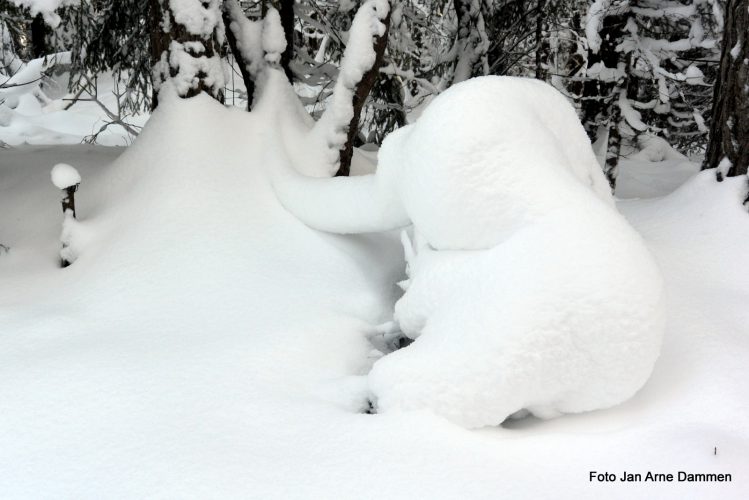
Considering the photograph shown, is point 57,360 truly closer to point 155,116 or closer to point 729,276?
point 155,116

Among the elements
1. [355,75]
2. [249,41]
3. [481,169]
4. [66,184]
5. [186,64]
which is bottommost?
[66,184]

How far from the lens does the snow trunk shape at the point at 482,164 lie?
327 centimetres

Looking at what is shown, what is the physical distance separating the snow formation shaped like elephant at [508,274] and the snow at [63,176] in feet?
6.82

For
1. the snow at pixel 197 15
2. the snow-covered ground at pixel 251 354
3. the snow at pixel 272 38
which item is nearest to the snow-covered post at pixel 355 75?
the snow-covered ground at pixel 251 354

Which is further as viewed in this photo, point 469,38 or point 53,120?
point 53,120

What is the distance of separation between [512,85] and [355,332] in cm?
168

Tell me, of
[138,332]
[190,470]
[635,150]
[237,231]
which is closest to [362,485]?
[190,470]

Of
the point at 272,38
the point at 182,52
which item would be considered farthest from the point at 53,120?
the point at 182,52

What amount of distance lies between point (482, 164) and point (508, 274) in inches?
24.3

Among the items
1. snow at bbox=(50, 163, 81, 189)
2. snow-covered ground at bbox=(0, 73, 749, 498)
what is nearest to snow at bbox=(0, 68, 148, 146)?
snow-covered ground at bbox=(0, 73, 749, 498)

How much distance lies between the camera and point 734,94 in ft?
14.7

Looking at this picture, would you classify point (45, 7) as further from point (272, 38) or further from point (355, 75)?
point (355, 75)

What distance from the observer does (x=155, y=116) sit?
4.77 m

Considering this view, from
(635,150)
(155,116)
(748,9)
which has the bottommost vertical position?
(635,150)
